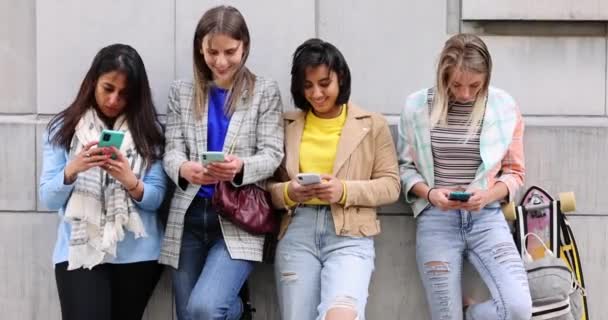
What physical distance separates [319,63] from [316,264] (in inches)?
41.5

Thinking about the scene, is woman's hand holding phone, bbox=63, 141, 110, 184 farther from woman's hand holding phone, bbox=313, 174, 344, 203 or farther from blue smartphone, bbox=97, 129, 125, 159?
woman's hand holding phone, bbox=313, 174, 344, 203

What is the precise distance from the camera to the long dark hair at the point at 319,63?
165 inches

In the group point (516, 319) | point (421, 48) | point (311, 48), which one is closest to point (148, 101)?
point (311, 48)

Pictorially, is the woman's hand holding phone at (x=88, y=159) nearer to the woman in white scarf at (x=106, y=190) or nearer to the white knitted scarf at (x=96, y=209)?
the woman in white scarf at (x=106, y=190)

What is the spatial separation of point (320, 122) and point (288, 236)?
64cm

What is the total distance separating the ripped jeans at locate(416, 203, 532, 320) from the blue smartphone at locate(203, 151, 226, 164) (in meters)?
1.24

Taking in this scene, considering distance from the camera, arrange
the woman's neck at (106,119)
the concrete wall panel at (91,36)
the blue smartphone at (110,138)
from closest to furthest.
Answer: the blue smartphone at (110,138) < the woman's neck at (106,119) < the concrete wall panel at (91,36)

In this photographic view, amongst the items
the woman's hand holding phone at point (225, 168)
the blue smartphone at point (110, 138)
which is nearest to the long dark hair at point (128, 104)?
the blue smartphone at point (110, 138)

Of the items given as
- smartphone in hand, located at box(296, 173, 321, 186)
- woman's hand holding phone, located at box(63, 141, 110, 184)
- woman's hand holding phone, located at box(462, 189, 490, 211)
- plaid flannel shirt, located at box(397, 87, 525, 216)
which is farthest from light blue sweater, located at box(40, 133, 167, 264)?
woman's hand holding phone, located at box(462, 189, 490, 211)

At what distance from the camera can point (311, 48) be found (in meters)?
4.24

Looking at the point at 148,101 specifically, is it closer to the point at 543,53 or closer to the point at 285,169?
the point at 285,169

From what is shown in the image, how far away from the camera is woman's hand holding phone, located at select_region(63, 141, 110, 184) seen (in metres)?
3.98

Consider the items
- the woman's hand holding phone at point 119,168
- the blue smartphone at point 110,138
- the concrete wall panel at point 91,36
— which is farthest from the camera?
the concrete wall panel at point 91,36

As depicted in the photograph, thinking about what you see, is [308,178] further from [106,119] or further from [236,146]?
[106,119]
